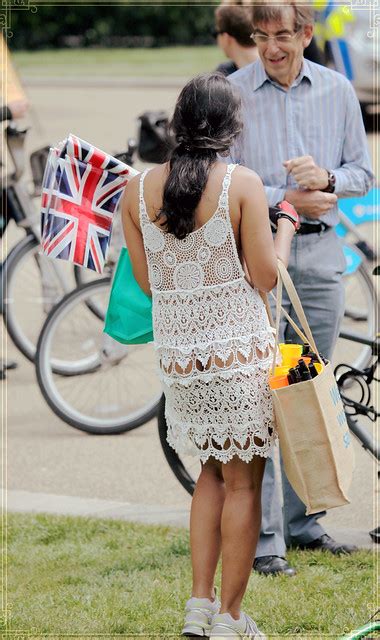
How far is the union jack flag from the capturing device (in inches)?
163

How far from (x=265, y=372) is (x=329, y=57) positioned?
868cm

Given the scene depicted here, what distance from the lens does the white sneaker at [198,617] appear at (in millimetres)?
3748

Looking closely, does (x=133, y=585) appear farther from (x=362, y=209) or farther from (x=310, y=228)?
(x=362, y=209)

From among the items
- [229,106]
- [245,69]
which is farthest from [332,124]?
[229,106]

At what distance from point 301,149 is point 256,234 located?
1.04 meters

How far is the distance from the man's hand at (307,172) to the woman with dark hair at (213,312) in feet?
1.70

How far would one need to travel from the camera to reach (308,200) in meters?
4.36

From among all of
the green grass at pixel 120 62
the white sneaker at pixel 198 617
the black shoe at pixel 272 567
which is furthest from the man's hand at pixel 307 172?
the green grass at pixel 120 62

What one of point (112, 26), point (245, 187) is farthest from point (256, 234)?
point (112, 26)

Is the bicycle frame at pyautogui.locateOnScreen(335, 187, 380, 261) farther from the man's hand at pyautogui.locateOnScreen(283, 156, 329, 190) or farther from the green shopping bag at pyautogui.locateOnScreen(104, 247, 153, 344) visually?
the green shopping bag at pyautogui.locateOnScreen(104, 247, 153, 344)

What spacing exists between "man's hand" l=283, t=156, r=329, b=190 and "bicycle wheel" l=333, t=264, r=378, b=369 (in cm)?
207

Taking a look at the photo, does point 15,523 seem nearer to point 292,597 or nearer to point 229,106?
point 292,597

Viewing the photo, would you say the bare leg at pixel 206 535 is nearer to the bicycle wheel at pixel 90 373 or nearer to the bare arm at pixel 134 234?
the bare arm at pixel 134 234

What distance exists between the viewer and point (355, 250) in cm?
704
